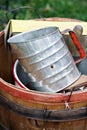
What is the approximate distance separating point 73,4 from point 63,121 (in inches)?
96.8

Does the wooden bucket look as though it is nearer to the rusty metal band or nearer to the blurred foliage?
the rusty metal band

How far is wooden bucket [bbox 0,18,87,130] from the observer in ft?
5.62

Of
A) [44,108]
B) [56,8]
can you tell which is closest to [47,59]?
[44,108]

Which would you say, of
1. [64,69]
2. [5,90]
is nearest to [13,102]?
[5,90]

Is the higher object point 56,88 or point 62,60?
point 62,60

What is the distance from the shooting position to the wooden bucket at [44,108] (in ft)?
5.62

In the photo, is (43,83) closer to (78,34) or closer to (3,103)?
(3,103)

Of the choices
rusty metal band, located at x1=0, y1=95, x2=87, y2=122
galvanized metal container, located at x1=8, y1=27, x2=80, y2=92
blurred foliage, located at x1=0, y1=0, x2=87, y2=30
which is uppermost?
galvanized metal container, located at x1=8, y1=27, x2=80, y2=92

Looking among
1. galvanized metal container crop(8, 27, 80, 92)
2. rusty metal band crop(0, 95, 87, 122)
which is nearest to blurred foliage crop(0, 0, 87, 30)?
galvanized metal container crop(8, 27, 80, 92)

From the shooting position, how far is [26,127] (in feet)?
6.15

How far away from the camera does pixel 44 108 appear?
1.74 meters

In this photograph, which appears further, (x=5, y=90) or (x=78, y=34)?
(x=78, y=34)

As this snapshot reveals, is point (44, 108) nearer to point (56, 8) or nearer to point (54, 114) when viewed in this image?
point (54, 114)

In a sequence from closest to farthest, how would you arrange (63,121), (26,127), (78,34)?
1. (63,121)
2. (26,127)
3. (78,34)
